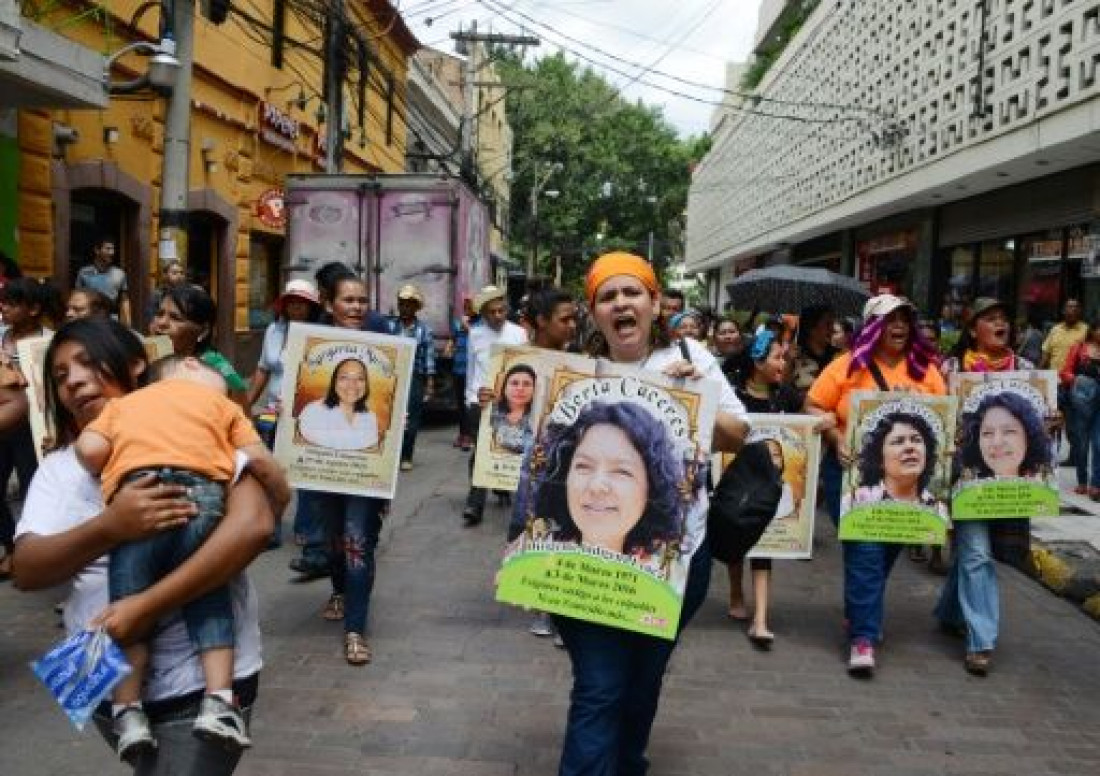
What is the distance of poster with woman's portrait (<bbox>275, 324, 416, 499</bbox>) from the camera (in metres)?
4.84

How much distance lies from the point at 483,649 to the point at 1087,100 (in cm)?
1072

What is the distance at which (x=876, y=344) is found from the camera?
509 cm

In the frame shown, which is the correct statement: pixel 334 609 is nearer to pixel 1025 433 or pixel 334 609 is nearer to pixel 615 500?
pixel 615 500

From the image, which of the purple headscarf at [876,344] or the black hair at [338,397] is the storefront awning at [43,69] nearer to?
the black hair at [338,397]

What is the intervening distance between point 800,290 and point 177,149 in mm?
6212

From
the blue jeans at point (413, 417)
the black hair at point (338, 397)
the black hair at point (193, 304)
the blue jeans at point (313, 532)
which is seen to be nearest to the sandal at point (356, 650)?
the blue jeans at point (313, 532)

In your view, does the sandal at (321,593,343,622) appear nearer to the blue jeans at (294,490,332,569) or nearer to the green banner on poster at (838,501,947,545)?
the blue jeans at (294,490,332,569)

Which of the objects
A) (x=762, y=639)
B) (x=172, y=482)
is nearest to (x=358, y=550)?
(x=762, y=639)

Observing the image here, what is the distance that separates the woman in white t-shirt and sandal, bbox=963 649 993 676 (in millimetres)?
3761

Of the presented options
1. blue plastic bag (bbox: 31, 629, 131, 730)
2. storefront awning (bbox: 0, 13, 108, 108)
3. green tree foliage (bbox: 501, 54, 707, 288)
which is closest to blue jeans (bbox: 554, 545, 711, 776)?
blue plastic bag (bbox: 31, 629, 131, 730)

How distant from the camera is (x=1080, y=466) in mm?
9805

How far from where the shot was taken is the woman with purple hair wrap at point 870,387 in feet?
16.3

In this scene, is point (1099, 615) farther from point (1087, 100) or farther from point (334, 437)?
point (1087, 100)

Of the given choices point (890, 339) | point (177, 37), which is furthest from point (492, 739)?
point (177, 37)
